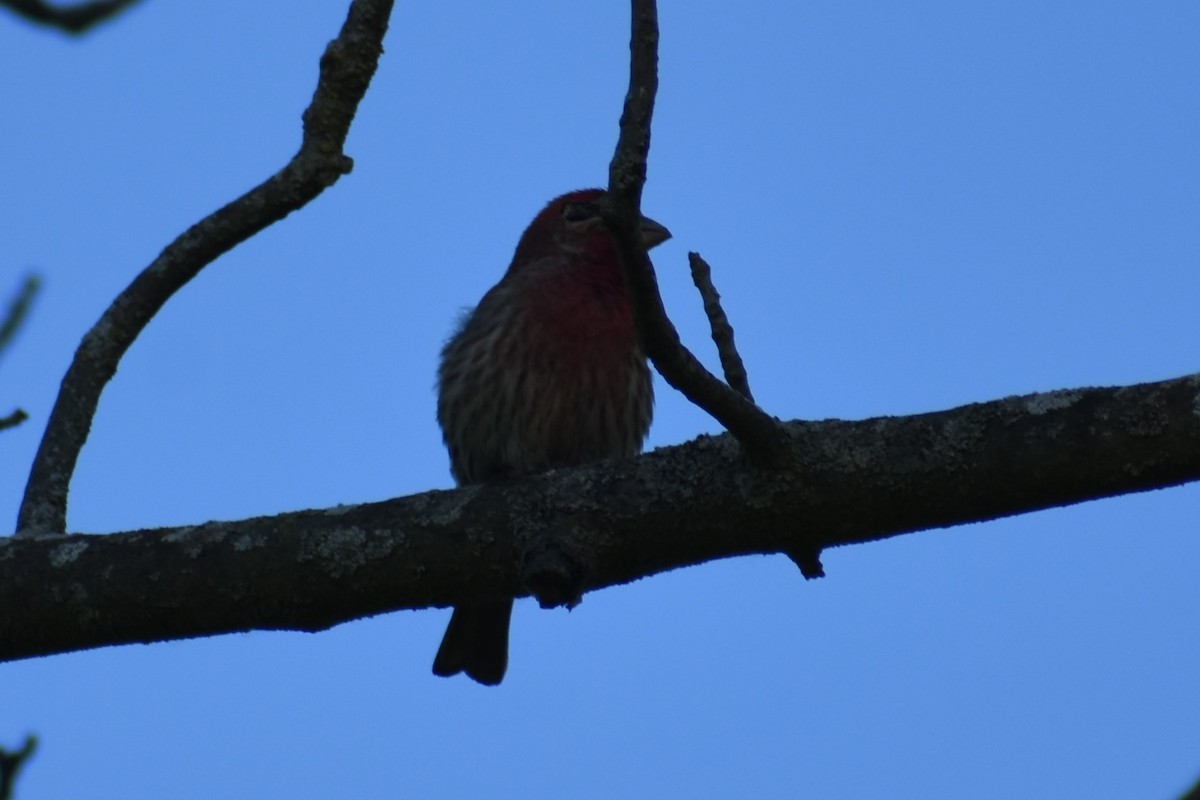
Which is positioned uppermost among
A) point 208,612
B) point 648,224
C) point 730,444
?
point 648,224

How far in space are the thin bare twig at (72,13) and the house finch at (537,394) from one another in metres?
4.59

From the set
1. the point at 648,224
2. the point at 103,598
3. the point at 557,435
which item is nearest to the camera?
the point at 103,598

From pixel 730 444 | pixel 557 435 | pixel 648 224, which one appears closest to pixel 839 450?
pixel 730 444

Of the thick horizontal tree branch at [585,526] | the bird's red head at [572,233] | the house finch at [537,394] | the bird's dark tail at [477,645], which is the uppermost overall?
the bird's red head at [572,233]

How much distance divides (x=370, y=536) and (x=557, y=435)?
277cm

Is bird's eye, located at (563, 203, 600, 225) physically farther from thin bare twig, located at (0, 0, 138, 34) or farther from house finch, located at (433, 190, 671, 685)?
thin bare twig, located at (0, 0, 138, 34)

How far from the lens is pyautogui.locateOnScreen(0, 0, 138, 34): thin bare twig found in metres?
2.28

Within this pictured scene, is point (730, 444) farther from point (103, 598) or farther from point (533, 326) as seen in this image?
point (533, 326)

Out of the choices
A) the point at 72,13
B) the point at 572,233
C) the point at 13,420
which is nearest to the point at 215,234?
the point at 13,420

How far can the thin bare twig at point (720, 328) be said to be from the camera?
4547 millimetres

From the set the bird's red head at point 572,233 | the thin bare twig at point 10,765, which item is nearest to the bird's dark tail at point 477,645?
the bird's red head at point 572,233

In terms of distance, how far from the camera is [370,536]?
4277mm

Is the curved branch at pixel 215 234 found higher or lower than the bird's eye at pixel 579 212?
lower

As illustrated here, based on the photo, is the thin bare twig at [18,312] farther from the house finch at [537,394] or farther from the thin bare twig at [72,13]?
the house finch at [537,394]
